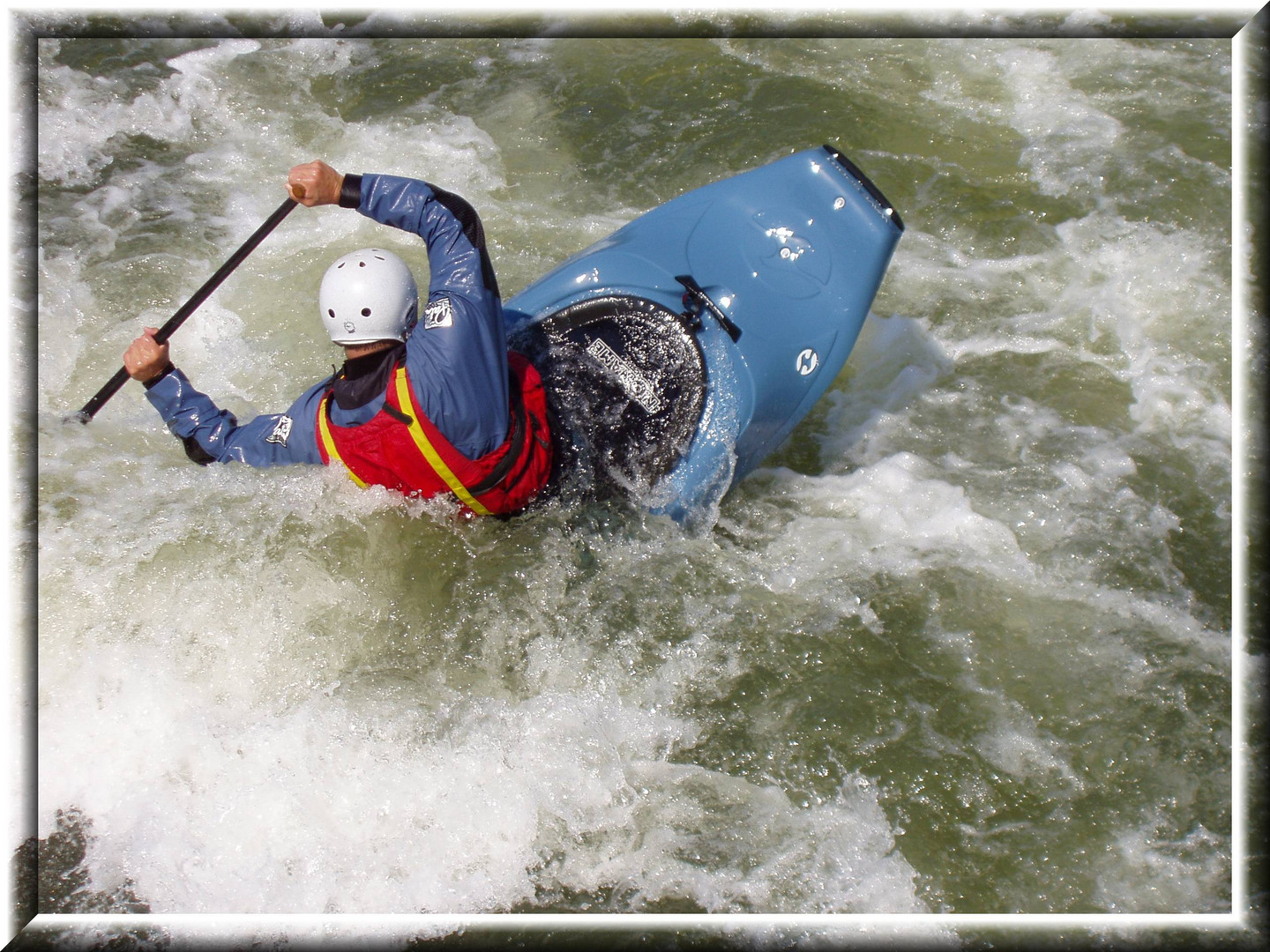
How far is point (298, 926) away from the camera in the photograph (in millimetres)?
2793

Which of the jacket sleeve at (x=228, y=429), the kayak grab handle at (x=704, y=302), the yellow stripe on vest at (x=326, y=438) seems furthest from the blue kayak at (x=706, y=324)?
the jacket sleeve at (x=228, y=429)

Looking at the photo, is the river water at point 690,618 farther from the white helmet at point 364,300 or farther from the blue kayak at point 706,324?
the white helmet at point 364,300

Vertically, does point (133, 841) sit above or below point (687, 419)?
below

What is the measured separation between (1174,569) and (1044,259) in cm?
202

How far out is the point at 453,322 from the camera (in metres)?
2.87

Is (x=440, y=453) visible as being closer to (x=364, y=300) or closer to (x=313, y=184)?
(x=364, y=300)

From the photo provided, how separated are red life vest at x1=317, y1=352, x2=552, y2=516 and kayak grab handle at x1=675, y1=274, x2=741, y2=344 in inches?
28.7

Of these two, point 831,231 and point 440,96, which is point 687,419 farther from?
point 440,96

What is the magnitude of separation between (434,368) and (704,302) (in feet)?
4.02

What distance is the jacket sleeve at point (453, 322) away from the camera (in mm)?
2867

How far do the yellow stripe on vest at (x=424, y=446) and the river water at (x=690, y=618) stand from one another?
22cm

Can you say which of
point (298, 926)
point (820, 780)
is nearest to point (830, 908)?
point (820, 780)

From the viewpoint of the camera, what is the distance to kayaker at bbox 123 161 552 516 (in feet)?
9.49

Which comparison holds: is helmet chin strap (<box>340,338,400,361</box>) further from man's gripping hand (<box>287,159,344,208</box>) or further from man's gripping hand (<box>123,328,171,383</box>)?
man's gripping hand (<box>123,328,171,383</box>)
